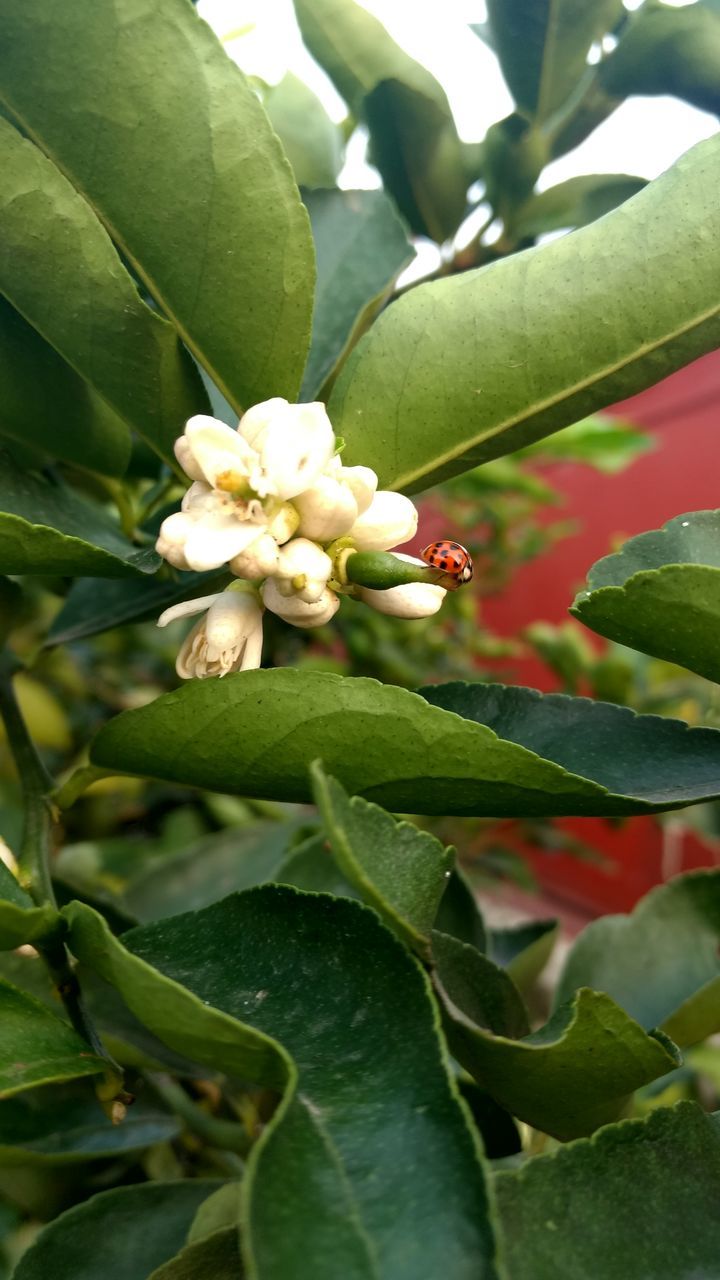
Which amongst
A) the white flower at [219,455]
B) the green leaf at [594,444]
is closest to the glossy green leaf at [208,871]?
the white flower at [219,455]

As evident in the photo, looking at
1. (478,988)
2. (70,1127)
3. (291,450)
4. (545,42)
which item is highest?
(545,42)

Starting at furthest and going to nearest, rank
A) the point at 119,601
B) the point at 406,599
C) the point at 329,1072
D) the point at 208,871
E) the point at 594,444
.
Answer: the point at 594,444, the point at 208,871, the point at 119,601, the point at 406,599, the point at 329,1072

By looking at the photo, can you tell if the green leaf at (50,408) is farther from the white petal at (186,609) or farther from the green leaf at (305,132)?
the green leaf at (305,132)

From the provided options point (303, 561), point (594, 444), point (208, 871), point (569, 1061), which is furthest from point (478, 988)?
point (594, 444)

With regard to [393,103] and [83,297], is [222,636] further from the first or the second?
[393,103]

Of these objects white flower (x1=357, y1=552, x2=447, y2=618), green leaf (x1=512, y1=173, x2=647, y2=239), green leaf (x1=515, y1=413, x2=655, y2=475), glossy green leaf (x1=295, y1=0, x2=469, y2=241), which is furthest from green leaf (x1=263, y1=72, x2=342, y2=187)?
green leaf (x1=515, y1=413, x2=655, y2=475)
